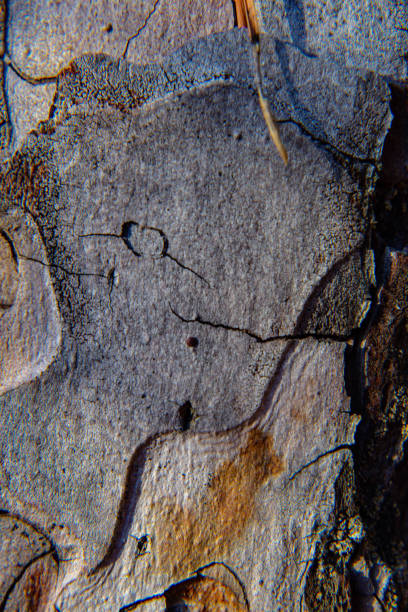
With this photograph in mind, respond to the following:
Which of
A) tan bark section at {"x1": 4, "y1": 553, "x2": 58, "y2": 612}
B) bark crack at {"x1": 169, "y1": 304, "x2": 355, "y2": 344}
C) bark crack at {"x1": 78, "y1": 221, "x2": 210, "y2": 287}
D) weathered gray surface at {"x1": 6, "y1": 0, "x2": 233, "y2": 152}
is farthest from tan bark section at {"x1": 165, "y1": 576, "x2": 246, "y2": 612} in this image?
weathered gray surface at {"x1": 6, "y1": 0, "x2": 233, "y2": 152}

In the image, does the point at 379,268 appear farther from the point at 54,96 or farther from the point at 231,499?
the point at 54,96

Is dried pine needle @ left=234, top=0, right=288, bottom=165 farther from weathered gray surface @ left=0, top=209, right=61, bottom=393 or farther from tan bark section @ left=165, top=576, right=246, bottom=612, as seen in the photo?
tan bark section @ left=165, top=576, right=246, bottom=612

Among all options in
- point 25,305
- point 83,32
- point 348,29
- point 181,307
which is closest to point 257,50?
point 348,29

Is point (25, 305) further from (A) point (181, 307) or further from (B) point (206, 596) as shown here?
(B) point (206, 596)

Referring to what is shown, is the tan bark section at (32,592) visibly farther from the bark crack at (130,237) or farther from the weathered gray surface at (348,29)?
the weathered gray surface at (348,29)

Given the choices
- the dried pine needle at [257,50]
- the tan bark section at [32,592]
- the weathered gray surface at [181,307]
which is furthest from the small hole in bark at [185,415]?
the dried pine needle at [257,50]
